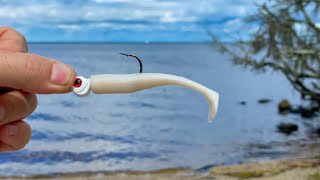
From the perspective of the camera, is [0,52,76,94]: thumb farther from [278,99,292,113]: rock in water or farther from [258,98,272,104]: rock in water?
[258,98,272,104]: rock in water

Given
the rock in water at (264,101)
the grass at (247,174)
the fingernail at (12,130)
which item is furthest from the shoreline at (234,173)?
the rock in water at (264,101)

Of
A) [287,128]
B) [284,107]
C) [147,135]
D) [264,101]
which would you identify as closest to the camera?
[147,135]

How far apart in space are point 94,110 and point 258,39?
9.69 m

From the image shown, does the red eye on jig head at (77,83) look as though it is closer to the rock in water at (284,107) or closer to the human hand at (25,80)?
the human hand at (25,80)

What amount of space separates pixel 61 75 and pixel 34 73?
0.23 ft

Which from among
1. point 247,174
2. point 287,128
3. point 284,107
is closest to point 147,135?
point 287,128

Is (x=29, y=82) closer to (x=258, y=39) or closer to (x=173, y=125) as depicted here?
(x=258, y=39)

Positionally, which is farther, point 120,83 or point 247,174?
point 247,174

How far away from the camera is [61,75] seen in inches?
57.7

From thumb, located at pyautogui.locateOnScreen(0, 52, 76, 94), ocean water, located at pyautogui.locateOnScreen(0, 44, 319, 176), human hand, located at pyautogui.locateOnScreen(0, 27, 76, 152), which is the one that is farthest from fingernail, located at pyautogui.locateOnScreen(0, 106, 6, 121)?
ocean water, located at pyautogui.locateOnScreen(0, 44, 319, 176)

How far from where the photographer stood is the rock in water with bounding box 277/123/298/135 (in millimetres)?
18222

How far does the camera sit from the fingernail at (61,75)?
147 centimetres

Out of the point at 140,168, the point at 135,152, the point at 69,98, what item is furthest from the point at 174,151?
the point at 69,98

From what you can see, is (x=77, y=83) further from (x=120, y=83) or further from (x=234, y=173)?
(x=234, y=173)
